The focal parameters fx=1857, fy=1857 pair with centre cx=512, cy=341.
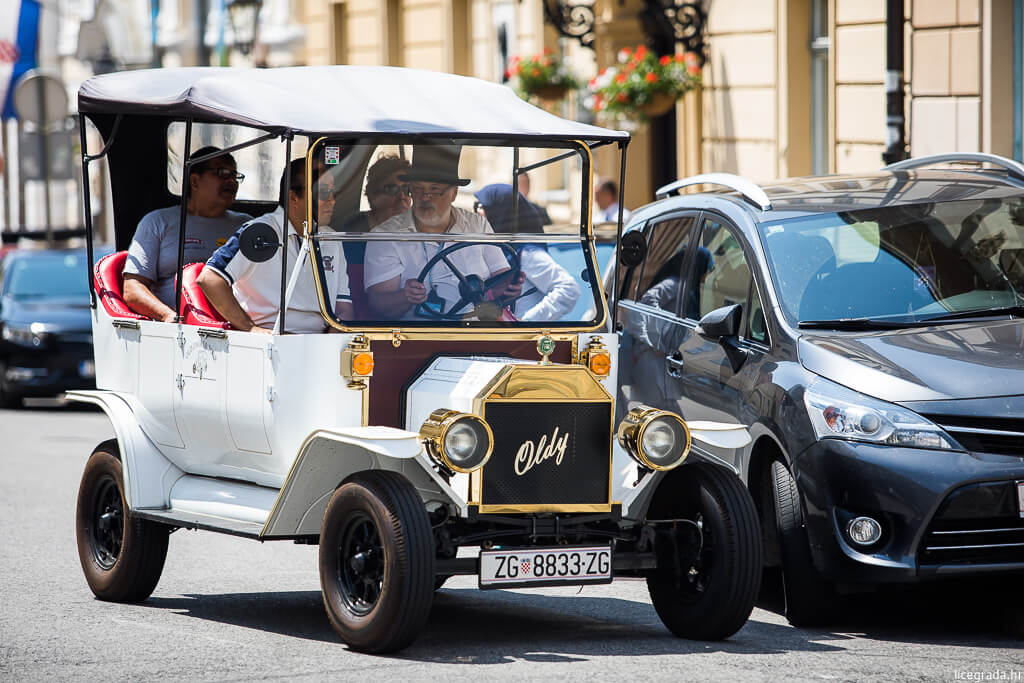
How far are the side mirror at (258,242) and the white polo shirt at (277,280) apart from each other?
87 millimetres

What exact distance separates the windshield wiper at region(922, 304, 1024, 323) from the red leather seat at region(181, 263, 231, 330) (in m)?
3.05

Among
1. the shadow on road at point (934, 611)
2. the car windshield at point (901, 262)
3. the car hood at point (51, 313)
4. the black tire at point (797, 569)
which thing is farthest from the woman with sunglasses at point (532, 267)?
the car hood at point (51, 313)

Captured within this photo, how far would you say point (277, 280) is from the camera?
7.64m

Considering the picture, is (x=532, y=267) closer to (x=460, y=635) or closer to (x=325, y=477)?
(x=325, y=477)

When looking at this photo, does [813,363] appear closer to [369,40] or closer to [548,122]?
[548,122]

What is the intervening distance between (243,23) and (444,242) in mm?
20229

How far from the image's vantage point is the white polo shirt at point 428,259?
749 centimetres

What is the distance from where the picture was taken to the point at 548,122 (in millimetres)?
7723

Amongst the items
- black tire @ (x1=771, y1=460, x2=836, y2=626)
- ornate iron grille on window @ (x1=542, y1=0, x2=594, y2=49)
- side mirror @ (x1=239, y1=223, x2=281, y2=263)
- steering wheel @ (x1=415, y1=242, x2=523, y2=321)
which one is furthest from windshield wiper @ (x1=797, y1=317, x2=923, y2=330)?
ornate iron grille on window @ (x1=542, y1=0, x2=594, y2=49)

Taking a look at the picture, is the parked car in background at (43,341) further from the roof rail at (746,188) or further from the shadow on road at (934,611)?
the shadow on road at (934,611)

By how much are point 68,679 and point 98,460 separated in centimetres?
208

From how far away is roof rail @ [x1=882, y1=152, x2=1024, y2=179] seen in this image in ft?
29.7

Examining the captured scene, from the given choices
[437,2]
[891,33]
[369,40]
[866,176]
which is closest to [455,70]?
[437,2]

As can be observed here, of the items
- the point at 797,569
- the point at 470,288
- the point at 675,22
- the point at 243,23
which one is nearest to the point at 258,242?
the point at 470,288
